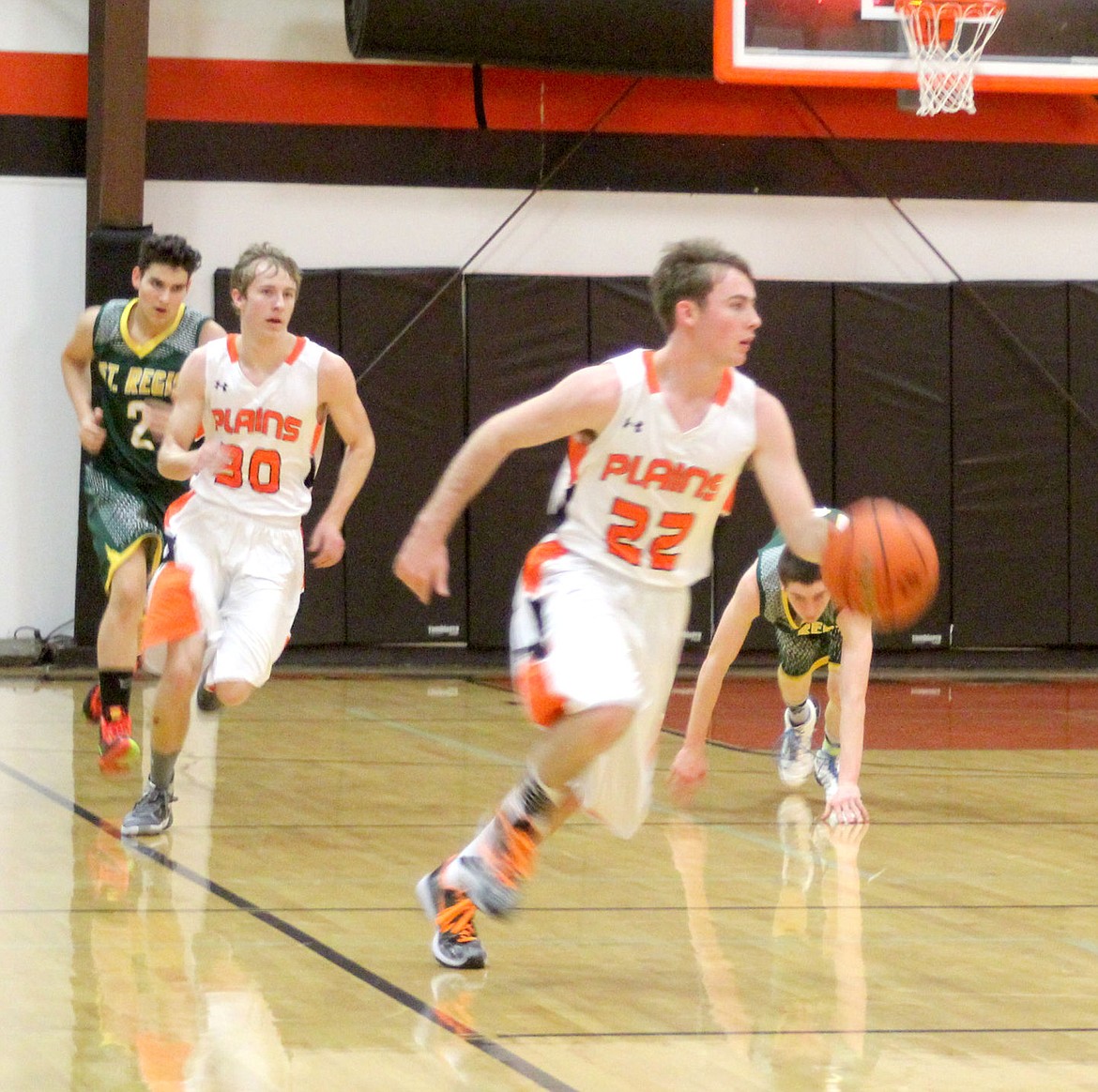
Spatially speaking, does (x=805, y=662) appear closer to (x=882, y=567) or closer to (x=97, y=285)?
(x=882, y=567)

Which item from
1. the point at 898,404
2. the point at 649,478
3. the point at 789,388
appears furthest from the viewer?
the point at 898,404

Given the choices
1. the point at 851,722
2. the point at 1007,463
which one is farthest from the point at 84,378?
the point at 1007,463

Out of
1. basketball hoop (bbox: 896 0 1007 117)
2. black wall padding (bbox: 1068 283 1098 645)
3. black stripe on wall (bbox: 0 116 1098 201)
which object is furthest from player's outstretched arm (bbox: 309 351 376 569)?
black wall padding (bbox: 1068 283 1098 645)

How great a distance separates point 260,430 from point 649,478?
1.88 meters

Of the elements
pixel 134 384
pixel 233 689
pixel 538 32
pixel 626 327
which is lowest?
pixel 233 689

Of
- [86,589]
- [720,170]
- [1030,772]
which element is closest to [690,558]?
[1030,772]

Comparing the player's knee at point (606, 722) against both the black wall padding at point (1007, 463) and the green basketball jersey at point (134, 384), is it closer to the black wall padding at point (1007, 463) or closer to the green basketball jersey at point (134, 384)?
the green basketball jersey at point (134, 384)

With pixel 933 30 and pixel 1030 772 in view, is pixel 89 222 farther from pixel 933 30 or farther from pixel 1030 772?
pixel 1030 772

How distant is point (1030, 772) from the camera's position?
732 centimetres

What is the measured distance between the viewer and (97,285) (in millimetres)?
10633

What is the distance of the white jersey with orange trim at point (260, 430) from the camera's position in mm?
5605

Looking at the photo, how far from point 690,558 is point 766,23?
18.5ft

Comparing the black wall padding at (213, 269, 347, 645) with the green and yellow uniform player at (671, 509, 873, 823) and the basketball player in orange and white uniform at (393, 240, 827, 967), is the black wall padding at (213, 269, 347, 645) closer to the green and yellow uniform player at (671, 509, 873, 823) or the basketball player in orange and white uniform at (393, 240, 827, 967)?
the green and yellow uniform player at (671, 509, 873, 823)

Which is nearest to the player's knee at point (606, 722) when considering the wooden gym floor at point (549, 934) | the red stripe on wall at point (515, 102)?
the wooden gym floor at point (549, 934)
